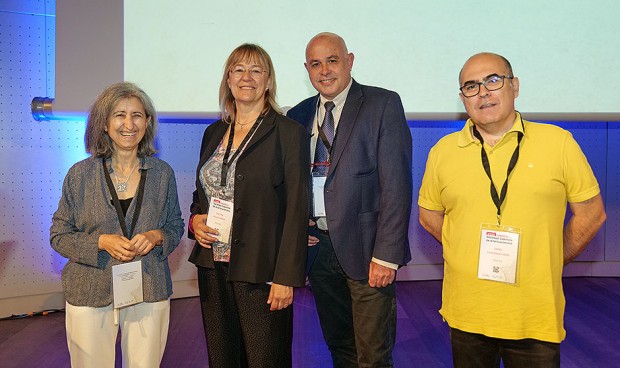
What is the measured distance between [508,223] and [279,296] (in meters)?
0.81

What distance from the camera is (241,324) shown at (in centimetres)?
204

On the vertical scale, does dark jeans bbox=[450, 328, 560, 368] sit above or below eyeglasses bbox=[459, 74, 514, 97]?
below

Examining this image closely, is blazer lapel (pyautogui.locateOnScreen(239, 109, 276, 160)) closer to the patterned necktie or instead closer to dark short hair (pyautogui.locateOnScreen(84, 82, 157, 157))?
the patterned necktie

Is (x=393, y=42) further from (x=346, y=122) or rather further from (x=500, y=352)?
(x=500, y=352)

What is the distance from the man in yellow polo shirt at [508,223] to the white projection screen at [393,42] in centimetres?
178

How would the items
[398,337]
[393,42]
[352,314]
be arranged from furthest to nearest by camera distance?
1. [398,337]
2. [393,42]
3. [352,314]

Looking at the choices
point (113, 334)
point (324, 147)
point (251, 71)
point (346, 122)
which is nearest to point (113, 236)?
point (113, 334)

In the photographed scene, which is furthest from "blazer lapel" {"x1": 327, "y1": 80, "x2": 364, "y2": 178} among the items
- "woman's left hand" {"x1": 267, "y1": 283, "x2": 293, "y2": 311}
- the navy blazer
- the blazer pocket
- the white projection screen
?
the white projection screen

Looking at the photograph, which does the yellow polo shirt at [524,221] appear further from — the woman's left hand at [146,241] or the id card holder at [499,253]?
the woman's left hand at [146,241]

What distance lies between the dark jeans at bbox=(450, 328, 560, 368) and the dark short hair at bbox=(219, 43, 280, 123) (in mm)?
1080

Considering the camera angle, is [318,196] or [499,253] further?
[318,196]

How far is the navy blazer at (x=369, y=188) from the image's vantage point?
7.33 ft

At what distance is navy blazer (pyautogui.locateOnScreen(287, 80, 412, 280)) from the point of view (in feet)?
7.33

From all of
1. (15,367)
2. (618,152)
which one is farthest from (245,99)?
(618,152)
